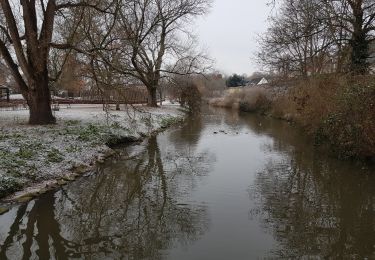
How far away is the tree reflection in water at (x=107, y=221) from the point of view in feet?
21.9

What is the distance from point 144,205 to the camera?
916 centimetres

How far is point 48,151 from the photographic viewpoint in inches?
488

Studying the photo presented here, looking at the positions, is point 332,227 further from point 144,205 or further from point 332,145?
point 332,145

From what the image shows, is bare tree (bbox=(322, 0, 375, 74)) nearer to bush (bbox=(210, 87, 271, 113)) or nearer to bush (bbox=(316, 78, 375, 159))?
bush (bbox=(316, 78, 375, 159))

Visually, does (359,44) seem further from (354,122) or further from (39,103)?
(39,103)

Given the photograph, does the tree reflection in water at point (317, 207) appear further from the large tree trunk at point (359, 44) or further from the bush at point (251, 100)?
the bush at point (251, 100)

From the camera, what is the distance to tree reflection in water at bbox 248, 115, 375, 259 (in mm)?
6871

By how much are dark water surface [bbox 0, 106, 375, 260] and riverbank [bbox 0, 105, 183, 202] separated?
1.98 feet

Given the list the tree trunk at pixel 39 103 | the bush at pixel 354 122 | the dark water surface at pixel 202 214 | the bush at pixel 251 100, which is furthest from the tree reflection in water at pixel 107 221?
the bush at pixel 251 100

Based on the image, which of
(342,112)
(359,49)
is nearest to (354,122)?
(342,112)

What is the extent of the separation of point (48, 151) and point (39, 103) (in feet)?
20.6

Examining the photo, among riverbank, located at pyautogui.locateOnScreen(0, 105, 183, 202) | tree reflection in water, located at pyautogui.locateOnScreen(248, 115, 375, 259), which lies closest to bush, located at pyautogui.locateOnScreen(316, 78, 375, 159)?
tree reflection in water, located at pyautogui.locateOnScreen(248, 115, 375, 259)

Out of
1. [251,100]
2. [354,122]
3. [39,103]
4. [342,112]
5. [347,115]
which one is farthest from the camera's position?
[251,100]

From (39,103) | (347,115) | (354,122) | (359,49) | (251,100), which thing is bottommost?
(251,100)
